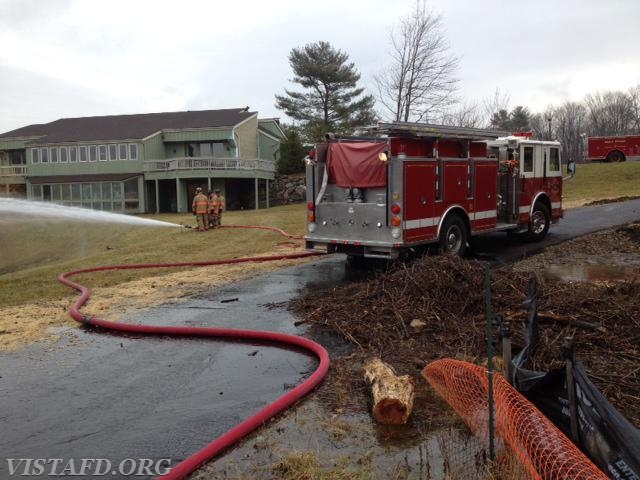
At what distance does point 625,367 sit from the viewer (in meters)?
4.56

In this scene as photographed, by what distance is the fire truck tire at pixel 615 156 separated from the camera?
3650cm

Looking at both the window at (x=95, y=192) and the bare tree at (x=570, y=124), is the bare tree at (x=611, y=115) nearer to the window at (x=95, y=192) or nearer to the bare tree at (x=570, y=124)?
the bare tree at (x=570, y=124)

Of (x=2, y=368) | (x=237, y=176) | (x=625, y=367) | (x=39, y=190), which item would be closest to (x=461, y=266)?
(x=625, y=367)

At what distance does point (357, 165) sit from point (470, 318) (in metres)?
4.24

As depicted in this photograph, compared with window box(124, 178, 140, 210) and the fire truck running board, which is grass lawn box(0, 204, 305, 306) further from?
window box(124, 178, 140, 210)

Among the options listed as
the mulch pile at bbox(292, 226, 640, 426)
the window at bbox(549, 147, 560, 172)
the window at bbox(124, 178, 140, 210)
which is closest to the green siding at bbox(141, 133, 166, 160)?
the window at bbox(124, 178, 140, 210)

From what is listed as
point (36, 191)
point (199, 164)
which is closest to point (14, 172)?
point (36, 191)

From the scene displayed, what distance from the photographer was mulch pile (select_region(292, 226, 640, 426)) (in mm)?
4781

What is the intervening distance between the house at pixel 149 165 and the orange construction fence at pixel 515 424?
31009 mm

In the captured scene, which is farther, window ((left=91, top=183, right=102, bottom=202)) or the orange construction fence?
window ((left=91, top=183, right=102, bottom=202))

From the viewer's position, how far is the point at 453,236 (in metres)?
10.2

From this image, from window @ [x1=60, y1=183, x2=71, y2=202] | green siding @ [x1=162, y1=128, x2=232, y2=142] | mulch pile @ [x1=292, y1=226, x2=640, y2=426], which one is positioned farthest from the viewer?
window @ [x1=60, y1=183, x2=71, y2=202]

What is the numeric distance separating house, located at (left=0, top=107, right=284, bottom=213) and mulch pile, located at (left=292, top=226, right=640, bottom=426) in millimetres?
28290

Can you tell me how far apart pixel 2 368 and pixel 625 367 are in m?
5.85
